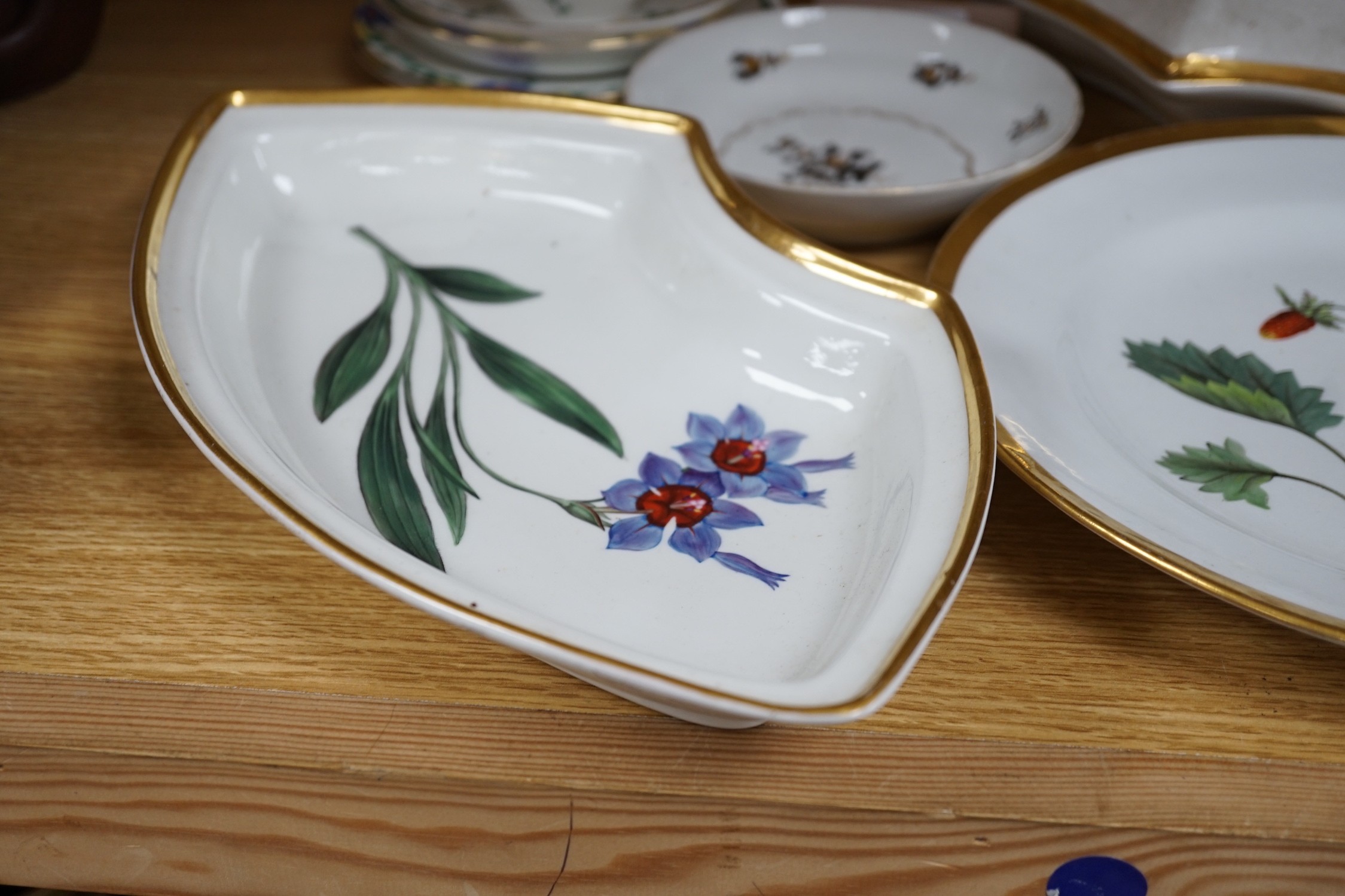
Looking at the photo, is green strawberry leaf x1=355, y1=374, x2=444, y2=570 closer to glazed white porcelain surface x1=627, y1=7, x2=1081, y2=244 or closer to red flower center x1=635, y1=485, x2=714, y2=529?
red flower center x1=635, y1=485, x2=714, y2=529

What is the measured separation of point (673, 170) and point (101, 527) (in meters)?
0.28

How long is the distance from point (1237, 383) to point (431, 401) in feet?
1.09

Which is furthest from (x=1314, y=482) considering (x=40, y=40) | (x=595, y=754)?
(x=40, y=40)

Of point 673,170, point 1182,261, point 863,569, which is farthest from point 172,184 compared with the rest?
point 1182,261

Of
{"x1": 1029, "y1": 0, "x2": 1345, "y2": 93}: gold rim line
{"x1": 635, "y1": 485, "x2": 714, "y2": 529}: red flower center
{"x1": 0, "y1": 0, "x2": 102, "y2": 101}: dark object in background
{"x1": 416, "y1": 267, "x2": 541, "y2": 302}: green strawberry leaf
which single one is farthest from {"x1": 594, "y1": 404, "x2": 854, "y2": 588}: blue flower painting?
{"x1": 0, "y1": 0, "x2": 102, "y2": 101}: dark object in background

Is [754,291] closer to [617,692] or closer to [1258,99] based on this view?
[617,692]

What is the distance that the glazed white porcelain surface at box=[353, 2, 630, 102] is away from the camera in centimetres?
61

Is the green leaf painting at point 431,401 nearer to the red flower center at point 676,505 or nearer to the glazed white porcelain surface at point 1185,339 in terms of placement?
the red flower center at point 676,505

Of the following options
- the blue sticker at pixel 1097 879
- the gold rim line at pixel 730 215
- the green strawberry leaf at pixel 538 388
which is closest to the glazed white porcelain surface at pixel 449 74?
the gold rim line at pixel 730 215

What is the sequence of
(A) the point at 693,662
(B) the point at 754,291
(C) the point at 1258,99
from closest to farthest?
(A) the point at 693,662 → (B) the point at 754,291 → (C) the point at 1258,99

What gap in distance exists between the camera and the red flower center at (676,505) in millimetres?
356

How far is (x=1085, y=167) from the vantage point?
501 millimetres

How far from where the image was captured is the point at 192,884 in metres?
0.34

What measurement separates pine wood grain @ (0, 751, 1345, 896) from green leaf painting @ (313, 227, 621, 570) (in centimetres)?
8
